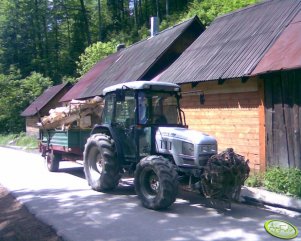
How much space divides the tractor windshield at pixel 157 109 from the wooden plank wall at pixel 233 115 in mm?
1481

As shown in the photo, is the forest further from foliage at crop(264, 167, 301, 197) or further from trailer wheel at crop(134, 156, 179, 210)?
trailer wheel at crop(134, 156, 179, 210)

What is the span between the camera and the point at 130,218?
24.8 feet

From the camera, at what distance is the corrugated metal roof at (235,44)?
37.7ft

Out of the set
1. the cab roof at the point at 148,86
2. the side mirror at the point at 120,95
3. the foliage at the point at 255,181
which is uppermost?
the cab roof at the point at 148,86

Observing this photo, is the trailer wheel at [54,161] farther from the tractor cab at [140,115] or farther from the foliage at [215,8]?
the foliage at [215,8]

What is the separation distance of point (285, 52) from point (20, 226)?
22.2ft

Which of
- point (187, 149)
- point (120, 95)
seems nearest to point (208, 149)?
point (187, 149)

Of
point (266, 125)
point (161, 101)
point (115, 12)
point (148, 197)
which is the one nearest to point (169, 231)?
point (148, 197)

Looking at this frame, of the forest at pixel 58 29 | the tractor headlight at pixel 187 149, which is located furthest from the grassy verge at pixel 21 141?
the tractor headlight at pixel 187 149

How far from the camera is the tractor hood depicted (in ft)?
27.3

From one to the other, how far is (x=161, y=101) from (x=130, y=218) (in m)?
2.78

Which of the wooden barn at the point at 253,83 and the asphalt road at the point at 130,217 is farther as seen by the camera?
the wooden barn at the point at 253,83

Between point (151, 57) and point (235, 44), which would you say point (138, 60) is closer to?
point (151, 57)

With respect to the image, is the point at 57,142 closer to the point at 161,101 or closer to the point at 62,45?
the point at 161,101
